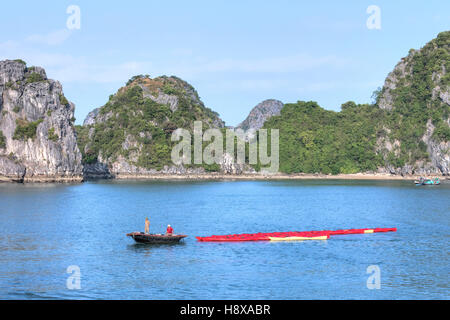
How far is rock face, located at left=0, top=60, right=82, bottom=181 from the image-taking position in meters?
152

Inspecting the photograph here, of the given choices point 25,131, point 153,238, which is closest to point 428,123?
point 25,131

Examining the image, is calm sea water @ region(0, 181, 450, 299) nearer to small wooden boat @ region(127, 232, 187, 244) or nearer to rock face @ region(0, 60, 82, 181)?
small wooden boat @ region(127, 232, 187, 244)

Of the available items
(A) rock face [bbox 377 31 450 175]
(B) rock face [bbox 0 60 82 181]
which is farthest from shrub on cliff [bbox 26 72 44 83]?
(A) rock face [bbox 377 31 450 175]

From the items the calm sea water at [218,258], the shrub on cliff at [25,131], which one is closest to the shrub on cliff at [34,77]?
the shrub on cliff at [25,131]

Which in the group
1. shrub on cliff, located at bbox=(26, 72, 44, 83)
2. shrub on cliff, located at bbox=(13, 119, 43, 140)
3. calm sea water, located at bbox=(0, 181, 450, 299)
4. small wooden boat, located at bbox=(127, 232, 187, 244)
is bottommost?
calm sea water, located at bbox=(0, 181, 450, 299)

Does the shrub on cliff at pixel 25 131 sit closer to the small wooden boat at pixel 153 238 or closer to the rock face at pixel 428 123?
the small wooden boat at pixel 153 238

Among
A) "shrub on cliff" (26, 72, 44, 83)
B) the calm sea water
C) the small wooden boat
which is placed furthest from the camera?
"shrub on cliff" (26, 72, 44, 83)

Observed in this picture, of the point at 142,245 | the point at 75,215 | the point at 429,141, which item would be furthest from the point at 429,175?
the point at 142,245

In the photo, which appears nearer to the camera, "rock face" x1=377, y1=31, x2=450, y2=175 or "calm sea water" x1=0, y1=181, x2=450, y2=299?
"calm sea water" x1=0, y1=181, x2=450, y2=299

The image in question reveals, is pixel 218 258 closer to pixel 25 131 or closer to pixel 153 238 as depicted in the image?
pixel 153 238

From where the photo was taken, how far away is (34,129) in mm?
154625

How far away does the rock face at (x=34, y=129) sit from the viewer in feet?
500
